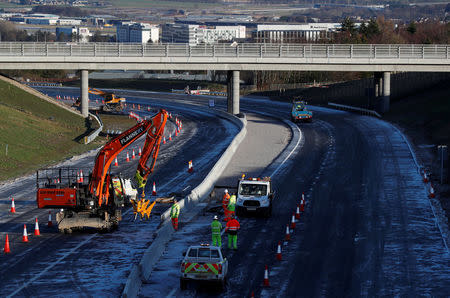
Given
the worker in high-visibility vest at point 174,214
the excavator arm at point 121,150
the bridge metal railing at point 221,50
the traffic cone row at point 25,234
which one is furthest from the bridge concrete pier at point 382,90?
the traffic cone row at point 25,234

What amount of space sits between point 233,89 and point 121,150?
181ft

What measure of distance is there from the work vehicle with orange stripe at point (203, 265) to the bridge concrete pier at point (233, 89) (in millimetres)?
62878

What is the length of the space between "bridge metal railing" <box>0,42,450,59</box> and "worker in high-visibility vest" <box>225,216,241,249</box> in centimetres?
5351

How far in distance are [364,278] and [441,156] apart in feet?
67.9

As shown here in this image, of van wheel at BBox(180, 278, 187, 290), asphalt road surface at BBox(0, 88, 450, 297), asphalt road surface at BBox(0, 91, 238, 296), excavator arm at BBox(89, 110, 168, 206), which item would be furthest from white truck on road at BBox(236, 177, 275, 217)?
van wheel at BBox(180, 278, 187, 290)

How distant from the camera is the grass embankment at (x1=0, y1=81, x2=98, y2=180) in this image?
195 ft

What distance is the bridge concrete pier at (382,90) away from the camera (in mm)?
91938

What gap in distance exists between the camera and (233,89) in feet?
296

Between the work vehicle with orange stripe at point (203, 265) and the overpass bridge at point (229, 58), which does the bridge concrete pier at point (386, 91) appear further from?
the work vehicle with orange stripe at point (203, 265)

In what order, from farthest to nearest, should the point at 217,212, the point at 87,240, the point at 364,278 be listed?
the point at 217,212, the point at 87,240, the point at 364,278

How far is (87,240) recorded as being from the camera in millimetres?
35531

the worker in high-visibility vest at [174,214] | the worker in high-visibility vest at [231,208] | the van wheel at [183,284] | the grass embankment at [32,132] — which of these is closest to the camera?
the van wheel at [183,284]

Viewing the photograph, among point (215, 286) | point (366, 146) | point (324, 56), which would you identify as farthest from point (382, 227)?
point (324, 56)

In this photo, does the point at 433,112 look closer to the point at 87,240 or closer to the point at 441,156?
the point at 441,156
